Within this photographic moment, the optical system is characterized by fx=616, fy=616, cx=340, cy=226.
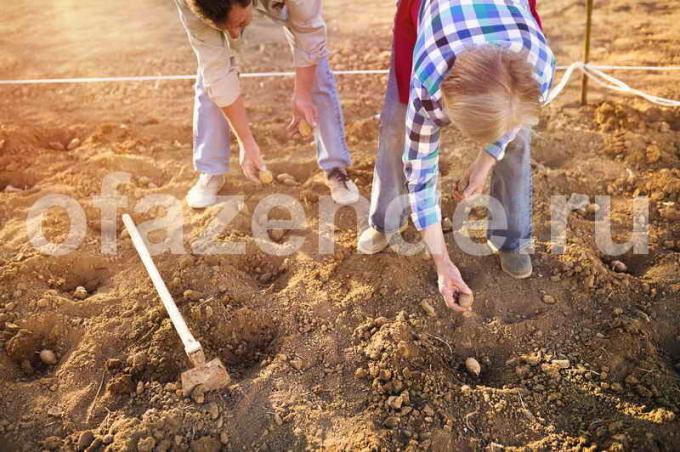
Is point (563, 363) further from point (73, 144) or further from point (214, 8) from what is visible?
point (73, 144)

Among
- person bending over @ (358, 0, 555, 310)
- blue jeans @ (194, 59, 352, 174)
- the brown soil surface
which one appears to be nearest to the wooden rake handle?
the brown soil surface

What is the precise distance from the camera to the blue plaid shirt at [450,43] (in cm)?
184

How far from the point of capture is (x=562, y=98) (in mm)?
4293

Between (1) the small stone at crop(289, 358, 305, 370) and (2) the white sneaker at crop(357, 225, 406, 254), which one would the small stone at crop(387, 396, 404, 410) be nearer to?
(1) the small stone at crop(289, 358, 305, 370)

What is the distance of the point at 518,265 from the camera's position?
2.89 meters

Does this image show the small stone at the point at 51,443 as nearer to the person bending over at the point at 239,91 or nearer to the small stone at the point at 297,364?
the small stone at the point at 297,364

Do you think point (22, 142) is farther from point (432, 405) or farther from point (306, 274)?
point (432, 405)

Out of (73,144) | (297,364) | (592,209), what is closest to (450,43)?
(297,364)

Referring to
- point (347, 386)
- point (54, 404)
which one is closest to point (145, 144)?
point (54, 404)

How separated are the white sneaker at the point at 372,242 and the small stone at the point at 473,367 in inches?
29.7

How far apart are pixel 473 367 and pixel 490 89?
1.27 metres

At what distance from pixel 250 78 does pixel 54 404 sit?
2.98m

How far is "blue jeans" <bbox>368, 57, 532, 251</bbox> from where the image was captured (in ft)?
8.47

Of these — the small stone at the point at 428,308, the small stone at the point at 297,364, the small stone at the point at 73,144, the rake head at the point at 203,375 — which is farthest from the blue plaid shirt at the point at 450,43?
the small stone at the point at 73,144
